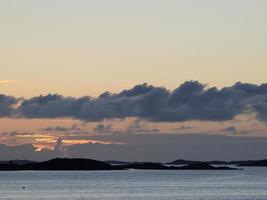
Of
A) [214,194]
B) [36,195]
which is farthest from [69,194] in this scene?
[214,194]

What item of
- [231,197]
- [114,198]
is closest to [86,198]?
[114,198]

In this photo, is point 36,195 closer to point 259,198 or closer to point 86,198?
point 86,198

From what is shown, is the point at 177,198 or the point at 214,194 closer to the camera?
the point at 177,198

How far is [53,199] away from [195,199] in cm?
2068

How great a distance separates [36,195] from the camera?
135m

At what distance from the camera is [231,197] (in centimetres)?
12738

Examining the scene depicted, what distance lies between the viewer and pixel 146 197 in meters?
128

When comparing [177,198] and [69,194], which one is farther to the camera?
[69,194]

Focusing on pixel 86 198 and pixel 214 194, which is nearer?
pixel 86 198

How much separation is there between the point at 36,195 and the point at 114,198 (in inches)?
640

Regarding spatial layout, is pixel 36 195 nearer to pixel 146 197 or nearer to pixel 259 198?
pixel 146 197

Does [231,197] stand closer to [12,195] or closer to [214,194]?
[214,194]

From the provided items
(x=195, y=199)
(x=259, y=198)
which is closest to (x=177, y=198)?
(x=195, y=199)

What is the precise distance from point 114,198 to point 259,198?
843 inches
